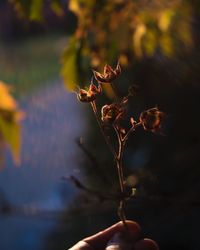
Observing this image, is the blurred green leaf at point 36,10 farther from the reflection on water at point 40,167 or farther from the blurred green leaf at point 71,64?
the reflection on water at point 40,167

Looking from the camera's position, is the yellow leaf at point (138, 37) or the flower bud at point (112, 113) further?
the yellow leaf at point (138, 37)

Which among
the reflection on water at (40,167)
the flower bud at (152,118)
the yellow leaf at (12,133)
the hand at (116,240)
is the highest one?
the flower bud at (152,118)

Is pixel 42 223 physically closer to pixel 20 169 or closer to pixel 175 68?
pixel 20 169

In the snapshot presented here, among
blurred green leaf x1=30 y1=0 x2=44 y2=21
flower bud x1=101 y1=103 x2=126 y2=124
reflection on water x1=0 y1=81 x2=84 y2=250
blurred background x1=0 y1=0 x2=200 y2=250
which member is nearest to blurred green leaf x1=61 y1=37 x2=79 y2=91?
blurred background x1=0 y1=0 x2=200 y2=250

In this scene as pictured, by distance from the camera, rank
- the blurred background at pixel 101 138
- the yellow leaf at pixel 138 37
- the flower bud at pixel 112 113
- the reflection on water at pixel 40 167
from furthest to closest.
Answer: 1. the reflection on water at pixel 40 167
2. the yellow leaf at pixel 138 37
3. the blurred background at pixel 101 138
4. the flower bud at pixel 112 113

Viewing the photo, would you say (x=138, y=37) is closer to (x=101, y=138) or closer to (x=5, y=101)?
(x=5, y=101)

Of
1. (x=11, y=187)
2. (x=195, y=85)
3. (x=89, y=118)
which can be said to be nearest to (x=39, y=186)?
(x=11, y=187)

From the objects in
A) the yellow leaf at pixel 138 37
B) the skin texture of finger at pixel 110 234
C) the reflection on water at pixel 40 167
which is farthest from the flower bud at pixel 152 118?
the reflection on water at pixel 40 167

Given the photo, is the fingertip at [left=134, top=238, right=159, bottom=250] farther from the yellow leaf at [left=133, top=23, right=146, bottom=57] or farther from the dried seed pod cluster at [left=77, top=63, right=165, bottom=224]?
the yellow leaf at [left=133, top=23, right=146, bottom=57]

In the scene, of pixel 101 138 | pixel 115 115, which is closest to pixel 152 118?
pixel 115 115
